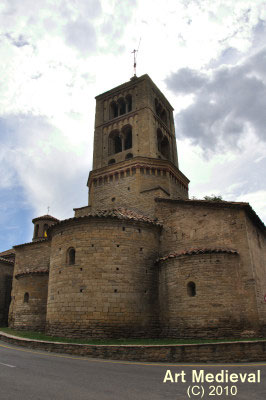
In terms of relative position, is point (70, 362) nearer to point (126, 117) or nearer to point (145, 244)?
point (145, 244)

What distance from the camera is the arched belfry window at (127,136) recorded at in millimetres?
26328

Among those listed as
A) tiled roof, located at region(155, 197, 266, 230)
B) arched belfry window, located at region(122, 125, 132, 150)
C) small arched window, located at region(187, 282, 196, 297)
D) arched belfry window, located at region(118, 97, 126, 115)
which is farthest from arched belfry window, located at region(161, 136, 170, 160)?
small arched window, located at region(187, 282, 196, 297)

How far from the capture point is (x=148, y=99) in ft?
85.9

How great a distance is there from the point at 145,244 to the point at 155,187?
214 inches

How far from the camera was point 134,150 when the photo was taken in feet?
79.8

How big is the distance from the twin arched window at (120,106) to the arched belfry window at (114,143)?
2.27m

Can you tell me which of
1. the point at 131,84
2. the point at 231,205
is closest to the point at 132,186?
the point at 231,205

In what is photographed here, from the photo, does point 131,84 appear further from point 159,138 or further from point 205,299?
point 205,299

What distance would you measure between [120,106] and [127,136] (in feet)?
12.6

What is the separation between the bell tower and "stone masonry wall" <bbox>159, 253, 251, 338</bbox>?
20.8 ft

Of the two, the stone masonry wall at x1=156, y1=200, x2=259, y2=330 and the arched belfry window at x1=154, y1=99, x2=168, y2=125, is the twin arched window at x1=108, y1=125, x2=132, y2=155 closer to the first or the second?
the arched belfry window at x1=154, y1=99, x2=168, y2=125

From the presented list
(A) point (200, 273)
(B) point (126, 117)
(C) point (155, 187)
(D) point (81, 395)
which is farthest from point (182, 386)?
(B) point (126, 117)

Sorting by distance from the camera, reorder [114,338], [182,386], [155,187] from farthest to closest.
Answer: [155,187], [114,338], [182,386]

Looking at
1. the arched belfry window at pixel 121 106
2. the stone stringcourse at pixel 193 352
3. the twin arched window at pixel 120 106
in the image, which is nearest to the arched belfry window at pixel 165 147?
the twin arched window at pixel 120 106
